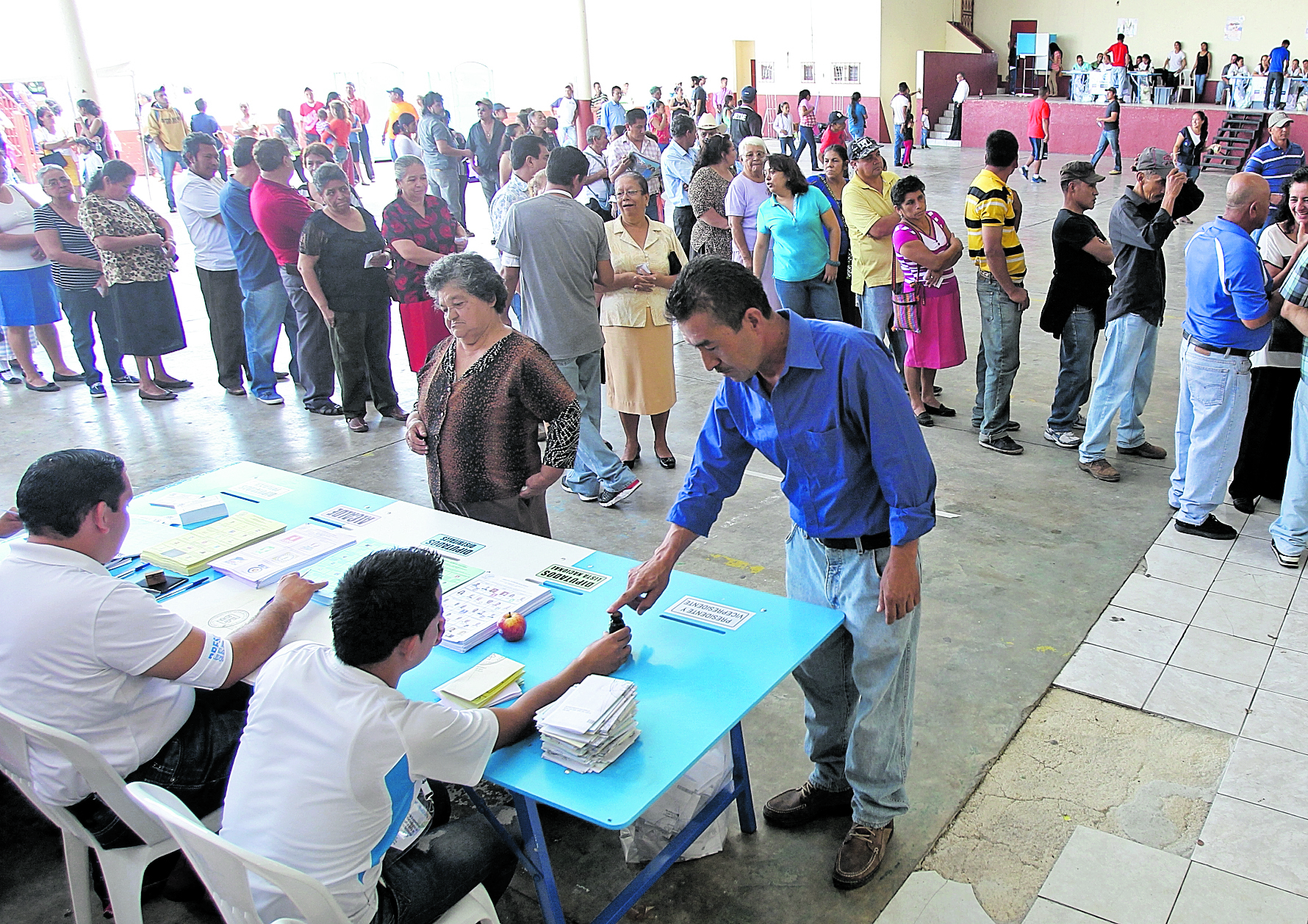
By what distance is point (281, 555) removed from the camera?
300 centimetres

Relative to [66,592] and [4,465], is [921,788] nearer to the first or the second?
[66,592]

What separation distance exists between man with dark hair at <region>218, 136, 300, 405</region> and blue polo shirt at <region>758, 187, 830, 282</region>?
323 centimetres

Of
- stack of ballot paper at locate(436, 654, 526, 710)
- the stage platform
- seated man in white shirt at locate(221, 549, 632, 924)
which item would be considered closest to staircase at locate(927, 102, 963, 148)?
the stage platform

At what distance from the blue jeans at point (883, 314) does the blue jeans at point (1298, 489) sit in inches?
83.8

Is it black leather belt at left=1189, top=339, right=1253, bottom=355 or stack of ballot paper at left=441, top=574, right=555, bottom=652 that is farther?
black leather belt at left=1189, top=339, right=1253, bottom=355

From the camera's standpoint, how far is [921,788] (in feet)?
9.74

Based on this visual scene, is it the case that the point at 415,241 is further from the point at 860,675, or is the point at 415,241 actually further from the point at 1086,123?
the point at 1086,123

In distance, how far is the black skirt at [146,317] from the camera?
6582 millimetres

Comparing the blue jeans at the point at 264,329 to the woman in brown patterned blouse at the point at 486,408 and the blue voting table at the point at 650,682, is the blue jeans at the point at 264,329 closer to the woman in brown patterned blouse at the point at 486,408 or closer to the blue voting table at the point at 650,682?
the woman in brown patterned blouse at the point at 486,408

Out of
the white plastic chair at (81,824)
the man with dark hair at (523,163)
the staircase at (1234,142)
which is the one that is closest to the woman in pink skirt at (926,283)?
the man with dark hair at (523,163)

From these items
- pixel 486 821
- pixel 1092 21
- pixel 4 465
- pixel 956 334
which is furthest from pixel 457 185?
pixel 1092 21

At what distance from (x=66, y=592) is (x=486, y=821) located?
107 centimetres

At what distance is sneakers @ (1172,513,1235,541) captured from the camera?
4.43 metres

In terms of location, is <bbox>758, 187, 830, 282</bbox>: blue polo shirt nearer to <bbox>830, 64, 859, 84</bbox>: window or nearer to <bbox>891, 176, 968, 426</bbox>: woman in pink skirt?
<bbox>891, 176, 968, 426</bbox>: woman in pink skirt
